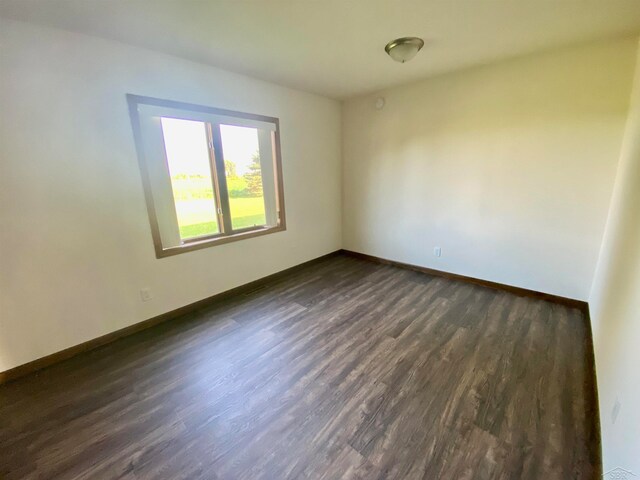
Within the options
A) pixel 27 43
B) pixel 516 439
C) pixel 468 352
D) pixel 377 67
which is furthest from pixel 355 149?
pixel 516 439

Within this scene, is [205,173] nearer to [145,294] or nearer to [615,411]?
[145,294]

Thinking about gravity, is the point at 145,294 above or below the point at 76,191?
below

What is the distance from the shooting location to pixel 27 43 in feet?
5.80

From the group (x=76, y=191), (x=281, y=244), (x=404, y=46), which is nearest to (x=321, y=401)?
(x=281, y=244)

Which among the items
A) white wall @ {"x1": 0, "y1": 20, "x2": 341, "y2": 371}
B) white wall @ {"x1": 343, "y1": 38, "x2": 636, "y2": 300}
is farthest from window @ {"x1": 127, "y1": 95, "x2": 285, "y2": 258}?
white wall @ {"x1": 343, "y1": 38, "x2": 636, "y2": 300}

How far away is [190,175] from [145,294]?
122 centimetres

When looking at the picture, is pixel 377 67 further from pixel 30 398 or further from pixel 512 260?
pixel 30 398

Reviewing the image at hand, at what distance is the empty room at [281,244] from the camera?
1.42 meters

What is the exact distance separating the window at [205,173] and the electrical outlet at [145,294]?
34cm

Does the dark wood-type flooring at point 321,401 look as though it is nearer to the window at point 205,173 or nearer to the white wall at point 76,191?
the white wall at point 76,191

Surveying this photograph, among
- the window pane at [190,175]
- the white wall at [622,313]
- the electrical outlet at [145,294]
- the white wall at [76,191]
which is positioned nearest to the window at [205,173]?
the window pane at [190,175]

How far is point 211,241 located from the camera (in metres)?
2.86

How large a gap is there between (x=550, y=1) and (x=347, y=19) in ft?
4.17

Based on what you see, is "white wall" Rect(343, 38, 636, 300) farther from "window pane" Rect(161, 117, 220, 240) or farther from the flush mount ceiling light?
"window pane" Rect(161, 117, 220, 240)
